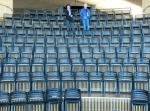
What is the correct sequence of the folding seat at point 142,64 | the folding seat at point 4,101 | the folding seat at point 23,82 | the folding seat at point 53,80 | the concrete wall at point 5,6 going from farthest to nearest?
1. the concrete wall at point 5,6
2. the folding seat at point 142,64
3. the folding seat at point 53,80
4. the folding seat at point 23,82
5. the folding seat at point 4,101

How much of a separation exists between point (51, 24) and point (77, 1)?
26.6 feet

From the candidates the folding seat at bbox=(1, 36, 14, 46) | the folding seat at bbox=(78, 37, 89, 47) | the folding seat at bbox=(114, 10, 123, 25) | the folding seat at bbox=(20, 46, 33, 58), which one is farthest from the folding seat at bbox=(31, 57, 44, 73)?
the folding seat at bbox=(114, 10, 123, 25)

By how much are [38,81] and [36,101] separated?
3.34 feet

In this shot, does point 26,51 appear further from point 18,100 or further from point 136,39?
point 136,39

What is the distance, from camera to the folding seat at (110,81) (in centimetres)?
1038

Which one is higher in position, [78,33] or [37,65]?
[78,33]

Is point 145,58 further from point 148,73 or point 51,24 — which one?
point 51,24

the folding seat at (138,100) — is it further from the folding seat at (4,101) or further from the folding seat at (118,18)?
the folding seat at (118,18)

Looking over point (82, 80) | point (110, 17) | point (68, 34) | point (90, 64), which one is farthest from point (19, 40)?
point (110, 17)

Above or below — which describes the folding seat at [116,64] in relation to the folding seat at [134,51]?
below

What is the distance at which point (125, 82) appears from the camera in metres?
10.3

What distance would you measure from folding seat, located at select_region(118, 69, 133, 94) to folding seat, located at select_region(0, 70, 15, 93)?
2.78 meters

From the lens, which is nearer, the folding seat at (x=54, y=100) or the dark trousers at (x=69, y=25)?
the folding seat at (x=54, y=100)

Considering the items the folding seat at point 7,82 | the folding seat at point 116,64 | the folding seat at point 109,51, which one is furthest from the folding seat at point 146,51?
the folding seat at point 7,82
